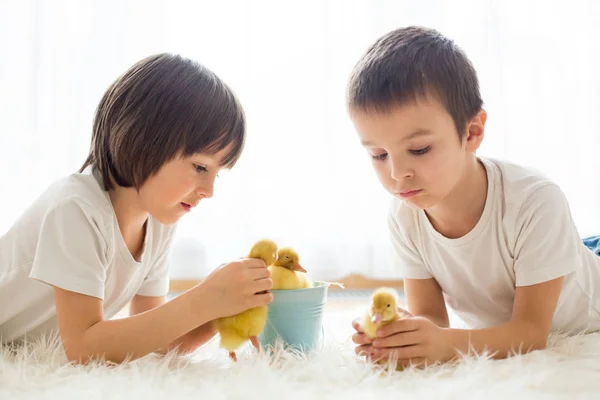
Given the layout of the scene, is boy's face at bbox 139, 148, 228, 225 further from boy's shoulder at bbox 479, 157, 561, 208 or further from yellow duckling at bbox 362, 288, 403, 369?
boy's shoulder at bbox 479, 157, 561, 208

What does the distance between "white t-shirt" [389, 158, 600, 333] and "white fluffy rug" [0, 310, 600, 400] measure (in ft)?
0.59

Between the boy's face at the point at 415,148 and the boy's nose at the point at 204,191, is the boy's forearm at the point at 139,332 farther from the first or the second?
the boy's face at the point at 415,148

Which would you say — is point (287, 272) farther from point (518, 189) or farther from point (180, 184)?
point (518, 189)

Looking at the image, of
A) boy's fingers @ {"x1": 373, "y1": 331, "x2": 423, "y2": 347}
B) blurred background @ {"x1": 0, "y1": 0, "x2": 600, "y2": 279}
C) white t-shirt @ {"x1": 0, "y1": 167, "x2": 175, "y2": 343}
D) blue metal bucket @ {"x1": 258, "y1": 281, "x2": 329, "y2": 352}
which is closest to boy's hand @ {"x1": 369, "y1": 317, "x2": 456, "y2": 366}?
boy's fingers @ {"x1": 373, "y1": 331, "x2": 423, "y2": 347}

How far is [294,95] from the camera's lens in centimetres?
218

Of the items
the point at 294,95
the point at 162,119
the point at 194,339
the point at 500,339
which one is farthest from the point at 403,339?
the point at 294,95

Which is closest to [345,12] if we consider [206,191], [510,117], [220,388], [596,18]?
[510,117]

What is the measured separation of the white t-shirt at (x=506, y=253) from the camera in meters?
1.04

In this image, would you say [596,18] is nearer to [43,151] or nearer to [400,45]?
[400,45]

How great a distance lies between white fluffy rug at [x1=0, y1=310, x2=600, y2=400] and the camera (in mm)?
731

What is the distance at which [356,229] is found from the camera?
2.14 metres

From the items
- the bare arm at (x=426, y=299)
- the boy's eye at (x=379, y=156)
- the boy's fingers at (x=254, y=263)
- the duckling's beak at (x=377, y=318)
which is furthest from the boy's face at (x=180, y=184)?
the bare arm at (x=426, y=299)

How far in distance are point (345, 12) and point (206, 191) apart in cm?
136

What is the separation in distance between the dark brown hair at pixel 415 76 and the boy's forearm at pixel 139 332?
44cm
